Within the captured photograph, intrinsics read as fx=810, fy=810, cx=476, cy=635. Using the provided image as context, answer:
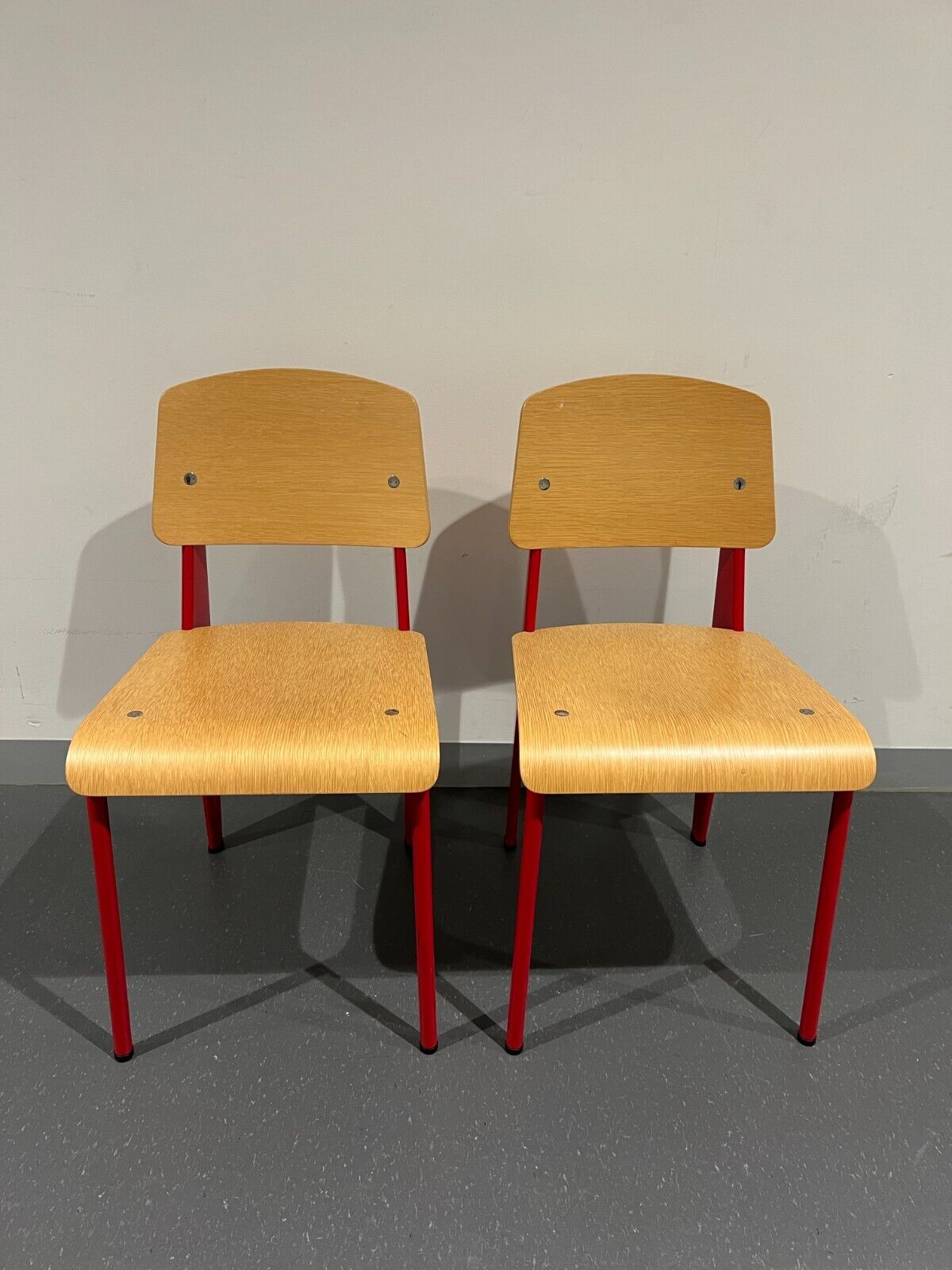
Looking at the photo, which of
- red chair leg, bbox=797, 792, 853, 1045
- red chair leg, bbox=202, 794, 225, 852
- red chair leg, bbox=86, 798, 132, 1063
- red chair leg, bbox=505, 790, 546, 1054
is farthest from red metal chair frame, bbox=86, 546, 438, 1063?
red chair leg, bbox=797, 792, 853, 1045

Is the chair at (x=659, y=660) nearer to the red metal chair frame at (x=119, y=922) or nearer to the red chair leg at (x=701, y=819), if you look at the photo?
the red chair leg at (x=701, y=819)

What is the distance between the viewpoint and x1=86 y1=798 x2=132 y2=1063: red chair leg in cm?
95

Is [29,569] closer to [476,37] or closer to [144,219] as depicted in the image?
[144,219]

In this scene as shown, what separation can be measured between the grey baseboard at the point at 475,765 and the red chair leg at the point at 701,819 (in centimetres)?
40

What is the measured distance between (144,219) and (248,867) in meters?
1.12

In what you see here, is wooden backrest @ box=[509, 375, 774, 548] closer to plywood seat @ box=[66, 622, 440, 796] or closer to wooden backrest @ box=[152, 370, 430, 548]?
wooden backrest @ box=[152, 370, 430, 548]

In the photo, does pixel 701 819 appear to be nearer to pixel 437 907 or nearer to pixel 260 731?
pixel 437 907

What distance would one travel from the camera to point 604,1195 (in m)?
0.90

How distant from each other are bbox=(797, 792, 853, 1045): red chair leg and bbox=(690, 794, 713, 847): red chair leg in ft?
1.43

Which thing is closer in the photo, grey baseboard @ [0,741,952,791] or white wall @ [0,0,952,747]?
white wall @ [0,0,952,747]

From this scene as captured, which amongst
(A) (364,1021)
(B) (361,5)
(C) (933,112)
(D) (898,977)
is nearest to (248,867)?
(A) (364,1021)

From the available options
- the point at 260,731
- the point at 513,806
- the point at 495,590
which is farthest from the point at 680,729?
the point at 495,590

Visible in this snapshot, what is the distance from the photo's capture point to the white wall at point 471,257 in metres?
1.28

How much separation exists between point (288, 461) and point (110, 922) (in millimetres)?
693
